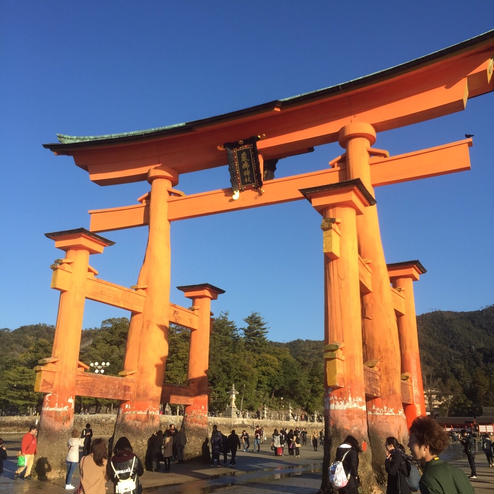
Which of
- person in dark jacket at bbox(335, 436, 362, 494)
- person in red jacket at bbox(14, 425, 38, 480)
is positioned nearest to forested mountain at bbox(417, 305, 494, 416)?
person in red jacket at bbox(14, 425, 38, 480)

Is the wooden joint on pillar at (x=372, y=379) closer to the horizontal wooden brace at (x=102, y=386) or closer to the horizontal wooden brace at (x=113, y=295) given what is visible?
the horizontal wooden brace at (x=102, y=386)

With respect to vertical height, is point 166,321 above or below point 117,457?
above

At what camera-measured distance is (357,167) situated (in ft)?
41.2

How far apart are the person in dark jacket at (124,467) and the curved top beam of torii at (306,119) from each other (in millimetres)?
10132

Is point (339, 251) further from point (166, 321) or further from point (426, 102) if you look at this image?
point (166, 321)

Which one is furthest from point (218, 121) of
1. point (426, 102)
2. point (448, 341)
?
point (448, 341)

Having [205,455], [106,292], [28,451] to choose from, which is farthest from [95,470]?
[205,455]

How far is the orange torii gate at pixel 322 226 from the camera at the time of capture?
10.1m

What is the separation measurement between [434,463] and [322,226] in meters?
7.32

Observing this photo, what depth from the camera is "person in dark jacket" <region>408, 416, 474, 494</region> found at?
103 inches

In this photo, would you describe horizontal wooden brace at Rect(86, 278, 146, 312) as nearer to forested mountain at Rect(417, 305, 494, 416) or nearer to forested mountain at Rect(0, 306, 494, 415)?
forested mountain at Rect(0, 306, 494, 415)

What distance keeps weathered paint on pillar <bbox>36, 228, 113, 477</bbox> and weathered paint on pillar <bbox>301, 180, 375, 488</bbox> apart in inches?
244

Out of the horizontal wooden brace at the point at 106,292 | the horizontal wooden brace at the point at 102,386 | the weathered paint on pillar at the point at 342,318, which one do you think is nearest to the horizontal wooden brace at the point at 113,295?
the horizontal wooden brace at the point at 106,292

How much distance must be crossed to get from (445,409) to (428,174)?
71.5 m
